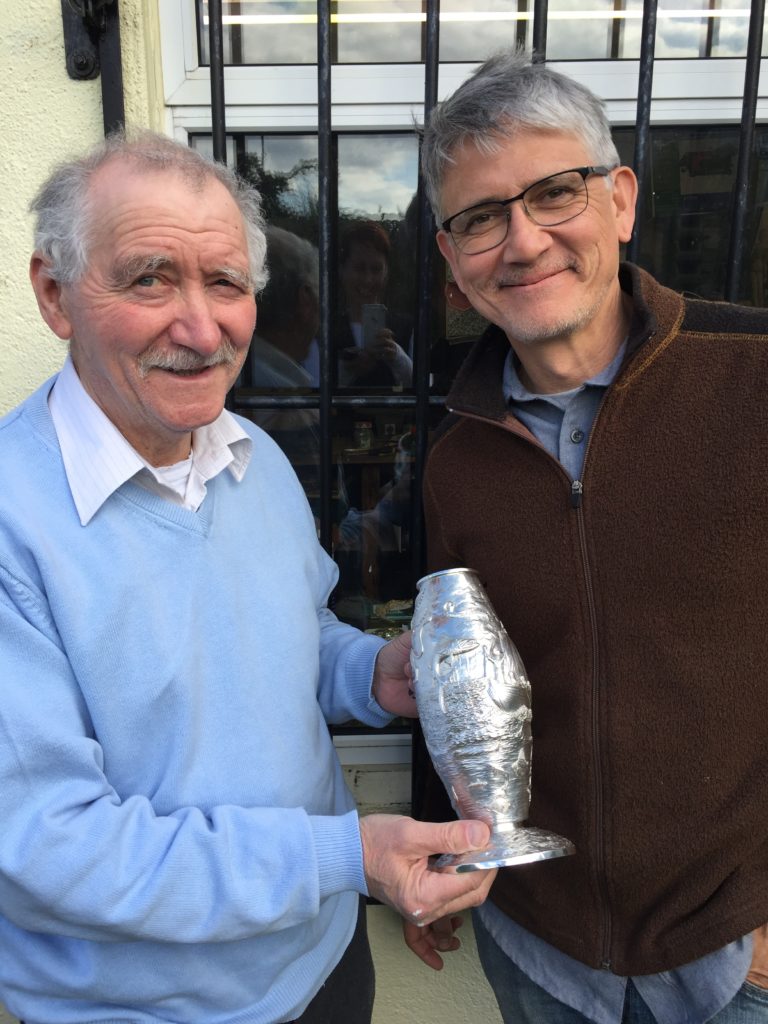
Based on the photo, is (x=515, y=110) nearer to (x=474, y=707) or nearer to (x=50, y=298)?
(x=50, y=298)

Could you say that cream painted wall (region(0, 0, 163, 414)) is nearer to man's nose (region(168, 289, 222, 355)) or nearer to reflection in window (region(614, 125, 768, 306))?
man's nose (region(168, 289, 222, 355))

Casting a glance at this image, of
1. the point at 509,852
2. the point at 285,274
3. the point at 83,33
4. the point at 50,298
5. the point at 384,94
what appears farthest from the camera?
the point at 285,274

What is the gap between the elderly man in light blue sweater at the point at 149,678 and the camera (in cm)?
91

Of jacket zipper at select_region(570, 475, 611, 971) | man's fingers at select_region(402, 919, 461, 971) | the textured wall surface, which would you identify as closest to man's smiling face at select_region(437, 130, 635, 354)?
jacket zipper at select_region(570, 475, 611, 971)

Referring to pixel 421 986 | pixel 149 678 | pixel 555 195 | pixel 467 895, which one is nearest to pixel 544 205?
pixel 555 195

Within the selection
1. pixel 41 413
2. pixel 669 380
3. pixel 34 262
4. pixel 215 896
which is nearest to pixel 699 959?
pixel 215 896

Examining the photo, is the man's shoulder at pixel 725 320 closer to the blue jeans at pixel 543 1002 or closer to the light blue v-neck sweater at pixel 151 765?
the light blue v-neck sweater at pixel 151 765

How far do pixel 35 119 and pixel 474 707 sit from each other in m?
1.41

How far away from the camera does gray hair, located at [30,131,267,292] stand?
99 centimetres

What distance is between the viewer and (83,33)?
1.45 meters

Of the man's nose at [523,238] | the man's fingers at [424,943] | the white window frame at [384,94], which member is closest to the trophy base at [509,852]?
the man's fingers at [424,943]

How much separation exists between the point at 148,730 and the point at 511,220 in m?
0.88

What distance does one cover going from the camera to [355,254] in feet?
5.83

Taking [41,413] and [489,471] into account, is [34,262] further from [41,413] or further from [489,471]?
[489,471]
